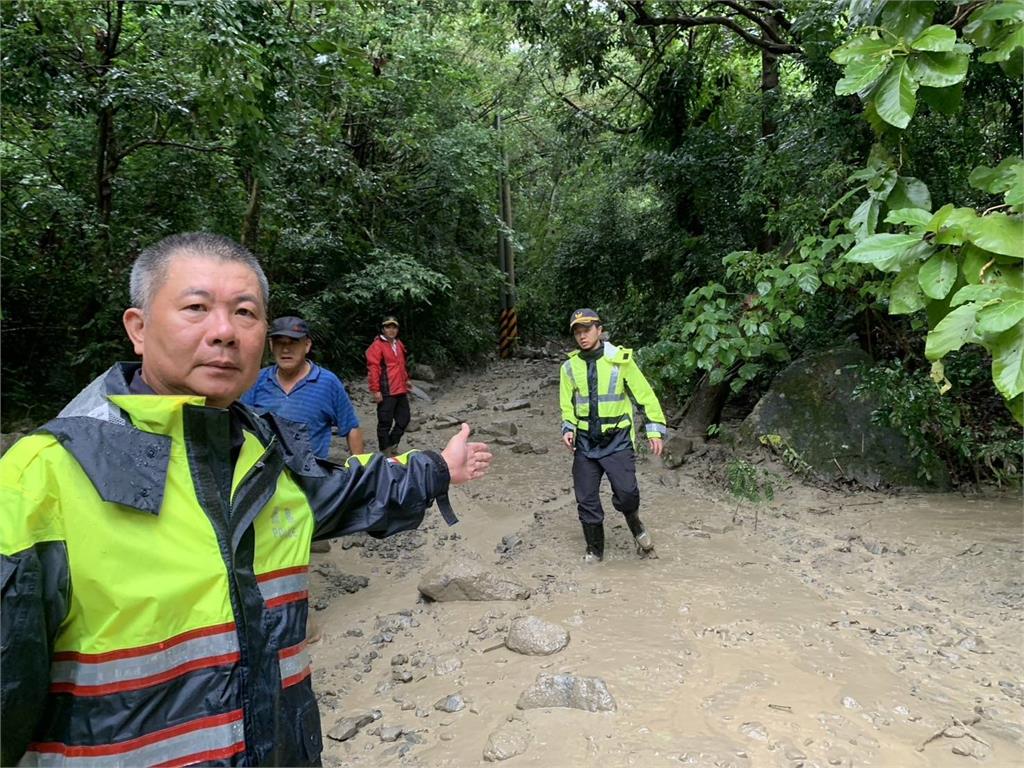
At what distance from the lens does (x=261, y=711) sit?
121 cm

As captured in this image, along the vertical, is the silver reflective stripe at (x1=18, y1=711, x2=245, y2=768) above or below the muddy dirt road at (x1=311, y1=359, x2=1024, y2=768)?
above

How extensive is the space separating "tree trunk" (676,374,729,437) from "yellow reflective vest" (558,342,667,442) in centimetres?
357

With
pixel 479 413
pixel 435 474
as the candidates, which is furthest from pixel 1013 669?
pixel 479 413

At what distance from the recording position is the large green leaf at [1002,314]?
1528mm

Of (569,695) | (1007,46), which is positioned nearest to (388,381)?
(569,695)

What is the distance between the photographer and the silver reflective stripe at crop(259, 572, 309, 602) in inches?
50.8

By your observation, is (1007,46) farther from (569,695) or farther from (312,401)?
(312,401)

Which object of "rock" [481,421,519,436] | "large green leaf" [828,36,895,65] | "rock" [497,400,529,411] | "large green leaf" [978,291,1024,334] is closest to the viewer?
"large green leaf" [978,291,1024,334]

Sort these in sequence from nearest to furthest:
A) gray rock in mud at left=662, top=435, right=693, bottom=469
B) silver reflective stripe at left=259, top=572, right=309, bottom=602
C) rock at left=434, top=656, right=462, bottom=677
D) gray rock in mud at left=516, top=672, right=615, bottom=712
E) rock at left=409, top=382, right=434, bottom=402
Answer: silver reflective stripe at left=259, top=572, right=309, bottom=602, gray rock in mud at left=516, top=672, right=615, bottom=712, rock at left=434, top=656, right=462, bottom=677, gray rock in mud at left=662, top=435, right=693, bottom=469, rock at left=409, top=382, right=434, bottom=402

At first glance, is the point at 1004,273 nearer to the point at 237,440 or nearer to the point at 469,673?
the point at 237,440

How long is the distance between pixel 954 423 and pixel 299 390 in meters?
5.63

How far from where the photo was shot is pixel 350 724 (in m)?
3.09

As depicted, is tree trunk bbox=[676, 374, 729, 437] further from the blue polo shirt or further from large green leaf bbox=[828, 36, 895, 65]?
large green leaf bbox=[828, 36, 895, 65]

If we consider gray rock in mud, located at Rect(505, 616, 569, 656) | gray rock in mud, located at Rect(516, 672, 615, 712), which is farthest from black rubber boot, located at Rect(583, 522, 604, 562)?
gray rock in mud, located at Rect(516, 672, 615, 712)
